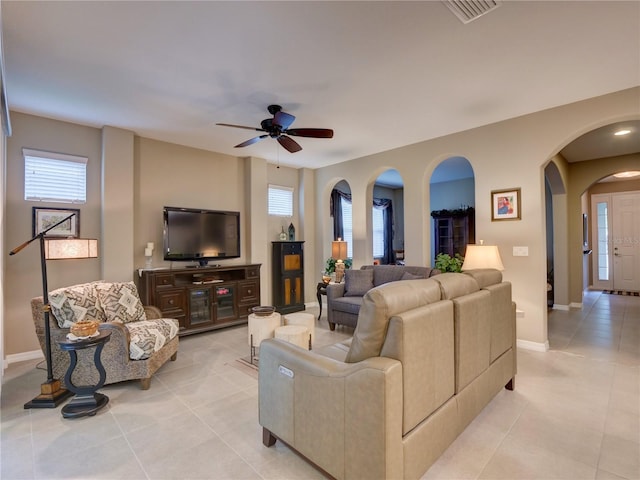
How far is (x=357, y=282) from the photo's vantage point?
4914 millimetres

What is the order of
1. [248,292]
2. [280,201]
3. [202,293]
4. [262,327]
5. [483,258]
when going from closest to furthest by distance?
[262,327] < [483,258] < [202,293] < [248,292] < [280,201]

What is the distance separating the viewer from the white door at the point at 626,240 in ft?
24.4

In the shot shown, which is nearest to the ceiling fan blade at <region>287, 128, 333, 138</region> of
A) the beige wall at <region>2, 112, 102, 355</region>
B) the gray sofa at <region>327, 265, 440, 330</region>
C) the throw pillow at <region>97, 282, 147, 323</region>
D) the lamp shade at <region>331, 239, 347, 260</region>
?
the gray sofa at <region>327, 265, 440, 330</region>

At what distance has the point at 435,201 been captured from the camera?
8.91 m

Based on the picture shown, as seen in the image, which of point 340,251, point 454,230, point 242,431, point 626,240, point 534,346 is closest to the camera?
point 242,431

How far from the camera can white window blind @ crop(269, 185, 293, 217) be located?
6.29 m

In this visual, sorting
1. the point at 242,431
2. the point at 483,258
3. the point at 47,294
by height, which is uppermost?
the point at 483,258

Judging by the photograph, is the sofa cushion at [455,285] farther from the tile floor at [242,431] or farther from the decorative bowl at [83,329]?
the decorative bowl at [83,329]

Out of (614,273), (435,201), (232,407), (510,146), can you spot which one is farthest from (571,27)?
(614,273)

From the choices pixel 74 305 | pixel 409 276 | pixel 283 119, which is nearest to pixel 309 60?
pixel 283 119

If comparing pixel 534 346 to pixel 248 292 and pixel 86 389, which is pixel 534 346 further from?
pixel 86 389

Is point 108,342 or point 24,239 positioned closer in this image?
point 108,342

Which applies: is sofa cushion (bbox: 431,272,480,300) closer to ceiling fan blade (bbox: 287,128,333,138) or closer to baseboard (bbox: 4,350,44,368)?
ceiling fan blade (bbox: 287,128,333,138)

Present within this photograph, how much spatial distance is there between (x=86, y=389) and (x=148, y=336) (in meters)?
0.59
